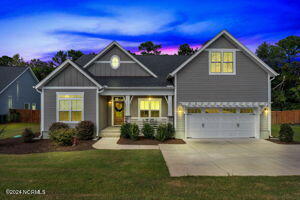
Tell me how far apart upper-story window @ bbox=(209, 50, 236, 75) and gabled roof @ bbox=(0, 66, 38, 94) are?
79.2ft

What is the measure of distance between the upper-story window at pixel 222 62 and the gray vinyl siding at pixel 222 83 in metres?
0.28

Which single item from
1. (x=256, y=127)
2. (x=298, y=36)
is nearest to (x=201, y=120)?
(x=256, y=127)

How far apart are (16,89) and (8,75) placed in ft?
6.66

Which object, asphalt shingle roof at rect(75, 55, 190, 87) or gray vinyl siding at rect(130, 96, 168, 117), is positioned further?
gray vinyl siding at rect(130, 96, 168, 117)

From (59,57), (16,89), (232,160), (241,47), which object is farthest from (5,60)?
(232,160)

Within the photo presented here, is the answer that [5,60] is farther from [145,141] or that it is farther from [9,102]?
[145,141]

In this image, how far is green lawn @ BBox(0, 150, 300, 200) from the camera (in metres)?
4.62

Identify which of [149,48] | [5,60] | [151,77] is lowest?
[151,77]

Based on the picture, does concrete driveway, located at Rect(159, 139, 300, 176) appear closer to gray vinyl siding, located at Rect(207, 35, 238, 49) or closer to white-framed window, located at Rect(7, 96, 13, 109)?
gray vinyl siding, located at Rect(207, 35, 238, 49)


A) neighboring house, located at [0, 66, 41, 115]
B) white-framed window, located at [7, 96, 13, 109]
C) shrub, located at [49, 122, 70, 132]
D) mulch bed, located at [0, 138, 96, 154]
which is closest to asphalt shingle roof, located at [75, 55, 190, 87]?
shrub, located at [49, 122, 70, 132]

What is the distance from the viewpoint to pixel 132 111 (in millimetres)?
14805

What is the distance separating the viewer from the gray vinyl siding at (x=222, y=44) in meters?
13.0

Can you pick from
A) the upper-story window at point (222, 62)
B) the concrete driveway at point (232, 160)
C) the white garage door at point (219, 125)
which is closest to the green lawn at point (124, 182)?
the concrete driveway at point (232, 160)

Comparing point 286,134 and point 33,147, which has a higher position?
point 286,134
